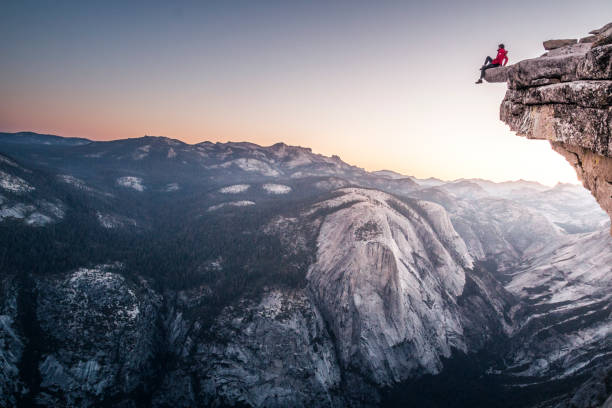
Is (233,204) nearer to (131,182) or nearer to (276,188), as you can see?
(276,188)

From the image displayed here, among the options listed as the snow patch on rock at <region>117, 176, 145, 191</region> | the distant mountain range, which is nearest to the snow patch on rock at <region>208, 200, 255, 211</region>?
the distant mountain range

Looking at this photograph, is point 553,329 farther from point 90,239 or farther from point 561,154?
point 90,239

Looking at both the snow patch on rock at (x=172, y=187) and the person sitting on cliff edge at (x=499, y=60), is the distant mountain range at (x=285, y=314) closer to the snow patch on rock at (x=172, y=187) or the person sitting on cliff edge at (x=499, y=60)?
the person sitting on cliff edge at (x=499, y=60)

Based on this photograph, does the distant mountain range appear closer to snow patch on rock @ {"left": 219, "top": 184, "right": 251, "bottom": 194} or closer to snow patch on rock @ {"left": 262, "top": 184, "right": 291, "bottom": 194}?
snow patch on rock @ {"left": 219, "top": 184, "right": 251, "bottom": 194}

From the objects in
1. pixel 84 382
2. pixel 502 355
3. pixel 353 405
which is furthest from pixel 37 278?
pixel 502 355

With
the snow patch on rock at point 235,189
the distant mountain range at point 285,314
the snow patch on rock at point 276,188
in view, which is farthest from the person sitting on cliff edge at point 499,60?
the snow patch on rock at point 235,189

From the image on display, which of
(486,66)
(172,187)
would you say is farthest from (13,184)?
(486,66)
